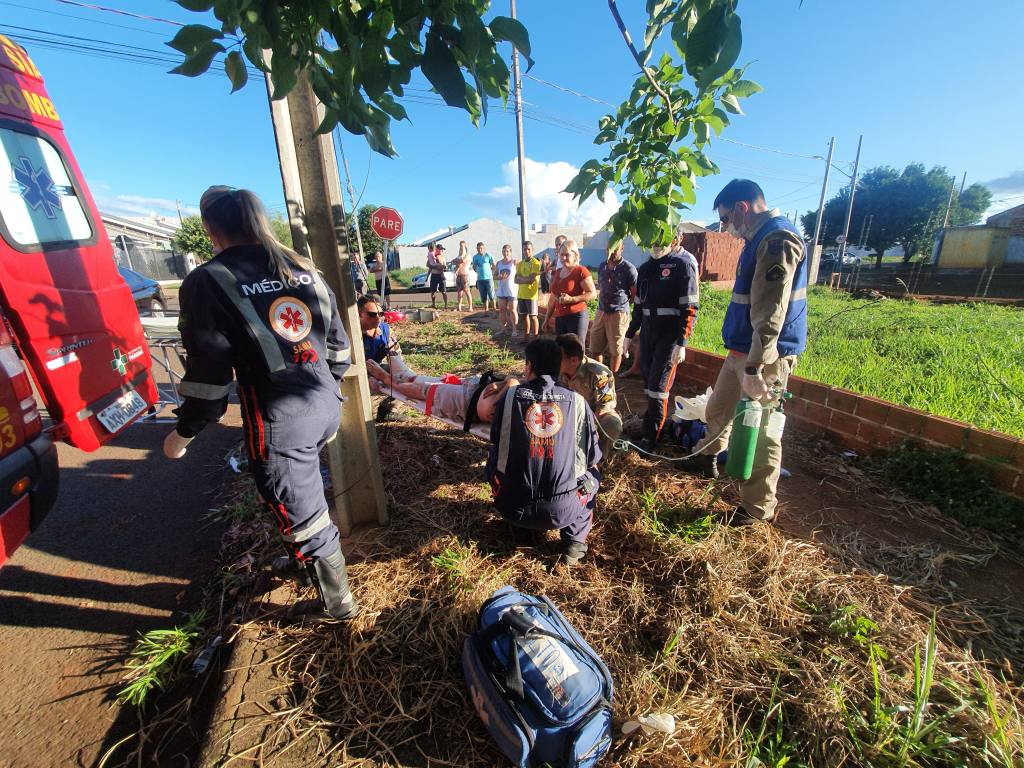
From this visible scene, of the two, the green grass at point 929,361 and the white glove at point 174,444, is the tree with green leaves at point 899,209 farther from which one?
the white glove at point 174,444

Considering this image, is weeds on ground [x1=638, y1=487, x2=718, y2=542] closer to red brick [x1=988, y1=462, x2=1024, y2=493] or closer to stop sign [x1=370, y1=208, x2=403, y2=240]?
red brick [x1=988, y1=462, x2=1024, y2=493]

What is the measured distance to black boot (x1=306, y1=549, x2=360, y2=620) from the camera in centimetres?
181

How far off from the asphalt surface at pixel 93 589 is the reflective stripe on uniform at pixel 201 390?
4.65 feet

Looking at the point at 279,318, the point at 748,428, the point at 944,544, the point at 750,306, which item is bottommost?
the point at 944,544

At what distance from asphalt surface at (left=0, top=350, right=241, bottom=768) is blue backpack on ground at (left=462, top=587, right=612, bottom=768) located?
1.52 meters

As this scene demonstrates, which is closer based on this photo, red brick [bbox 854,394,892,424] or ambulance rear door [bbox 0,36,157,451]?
ambulance rear door [bbox 0,36,157,451]

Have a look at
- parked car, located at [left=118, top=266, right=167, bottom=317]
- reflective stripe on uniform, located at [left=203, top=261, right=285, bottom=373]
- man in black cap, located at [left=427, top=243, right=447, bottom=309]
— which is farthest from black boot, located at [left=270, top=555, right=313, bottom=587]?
man in black cap, located at [left=427, top=243, right=447, bottom=309]

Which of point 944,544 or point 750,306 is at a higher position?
point 750,306

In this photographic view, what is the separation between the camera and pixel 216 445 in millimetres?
4074

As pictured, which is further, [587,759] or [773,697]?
[773,697]

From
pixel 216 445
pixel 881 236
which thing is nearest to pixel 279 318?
pixel 216 445

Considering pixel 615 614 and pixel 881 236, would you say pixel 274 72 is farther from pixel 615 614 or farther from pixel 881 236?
pixel 881 236

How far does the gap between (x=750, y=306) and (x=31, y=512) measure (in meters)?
3.76

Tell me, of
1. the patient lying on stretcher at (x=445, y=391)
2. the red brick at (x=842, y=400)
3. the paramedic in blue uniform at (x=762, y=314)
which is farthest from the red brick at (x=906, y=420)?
the patient lying on stretcher at (x=445, y=391)
